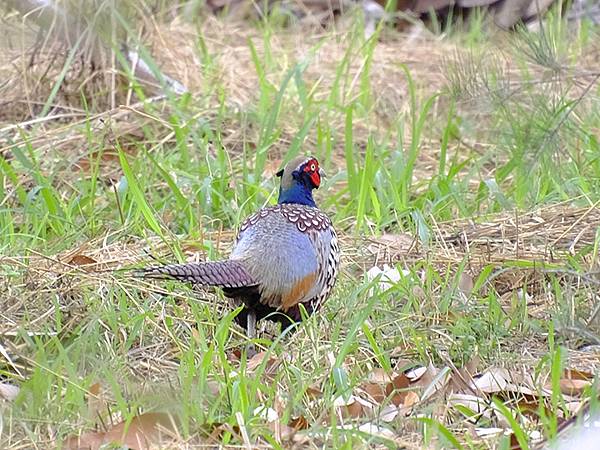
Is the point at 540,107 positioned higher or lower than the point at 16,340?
higher

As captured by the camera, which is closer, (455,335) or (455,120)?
(455,335)

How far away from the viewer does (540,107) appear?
4316 millimetres

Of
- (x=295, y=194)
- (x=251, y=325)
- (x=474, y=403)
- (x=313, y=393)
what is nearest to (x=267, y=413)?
(x=313, y=393)

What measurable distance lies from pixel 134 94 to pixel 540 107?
2.69m

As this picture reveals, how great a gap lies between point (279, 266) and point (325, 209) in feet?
4.46

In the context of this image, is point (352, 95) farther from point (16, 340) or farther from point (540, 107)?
point (16, 340)

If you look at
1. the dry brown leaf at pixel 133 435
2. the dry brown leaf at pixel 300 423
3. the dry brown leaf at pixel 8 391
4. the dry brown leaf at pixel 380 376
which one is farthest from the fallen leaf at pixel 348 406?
the dry brown leaf at pixel 8 391

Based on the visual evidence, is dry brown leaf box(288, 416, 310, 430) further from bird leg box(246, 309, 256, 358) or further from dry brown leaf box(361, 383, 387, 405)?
bird leg box(246, 309, 256, 358)

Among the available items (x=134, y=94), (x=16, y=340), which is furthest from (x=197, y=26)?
(x=16, y=340)

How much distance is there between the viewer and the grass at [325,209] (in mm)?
3426

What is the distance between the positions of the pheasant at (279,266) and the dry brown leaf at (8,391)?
2.20 feet

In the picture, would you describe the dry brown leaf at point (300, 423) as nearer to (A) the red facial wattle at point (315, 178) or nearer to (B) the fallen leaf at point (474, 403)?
(B) the fallen leaf at point (474, 403)

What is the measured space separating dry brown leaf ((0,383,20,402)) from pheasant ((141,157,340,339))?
0.67m

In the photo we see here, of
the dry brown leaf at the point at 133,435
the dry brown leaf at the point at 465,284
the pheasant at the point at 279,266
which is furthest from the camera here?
the dry brown leaf at the point at 465,284
